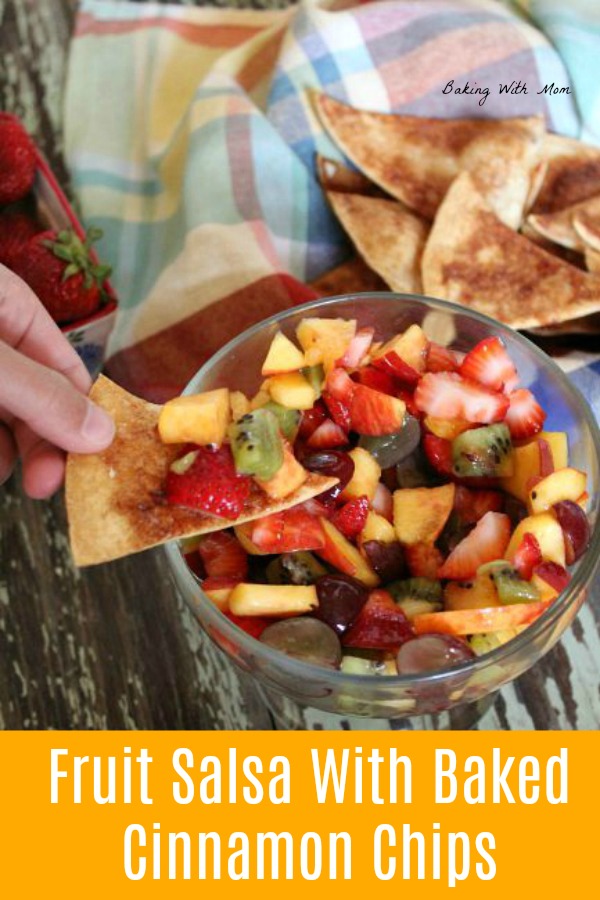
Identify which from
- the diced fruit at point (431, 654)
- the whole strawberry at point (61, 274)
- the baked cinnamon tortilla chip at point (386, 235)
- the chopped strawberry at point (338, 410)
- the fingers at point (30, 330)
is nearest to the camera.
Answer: the diced fruit at point (431, 654)

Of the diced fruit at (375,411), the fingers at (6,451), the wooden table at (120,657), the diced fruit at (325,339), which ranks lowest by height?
the wooden table at (120,657)

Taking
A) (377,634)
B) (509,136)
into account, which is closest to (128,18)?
(509,136)

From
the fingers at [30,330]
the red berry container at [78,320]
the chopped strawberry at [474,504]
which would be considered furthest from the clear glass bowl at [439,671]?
the red berry container at [78,320]

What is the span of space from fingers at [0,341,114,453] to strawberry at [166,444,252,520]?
0.11 meters

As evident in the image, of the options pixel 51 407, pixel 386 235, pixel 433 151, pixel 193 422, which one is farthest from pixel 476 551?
pixel 433 151

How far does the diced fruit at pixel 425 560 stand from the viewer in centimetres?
130

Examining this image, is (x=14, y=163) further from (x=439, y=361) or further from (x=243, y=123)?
(x=439, y=361)

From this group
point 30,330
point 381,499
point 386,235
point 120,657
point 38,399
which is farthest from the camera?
point 386,235

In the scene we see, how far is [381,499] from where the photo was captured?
4.46 feet

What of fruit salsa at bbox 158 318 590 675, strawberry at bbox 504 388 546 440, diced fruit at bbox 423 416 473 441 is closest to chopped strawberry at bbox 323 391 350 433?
fruit salsa at bbox 158 318 590 675

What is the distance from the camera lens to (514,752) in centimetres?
153

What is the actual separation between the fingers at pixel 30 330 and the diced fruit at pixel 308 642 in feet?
1.71

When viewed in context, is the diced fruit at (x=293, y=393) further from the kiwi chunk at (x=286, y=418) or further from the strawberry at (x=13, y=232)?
the strawberry at (x=13, y=232)

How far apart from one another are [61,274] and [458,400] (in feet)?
2.41
